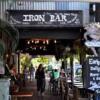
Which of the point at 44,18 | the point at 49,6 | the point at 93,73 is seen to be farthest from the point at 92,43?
the point at 49,6

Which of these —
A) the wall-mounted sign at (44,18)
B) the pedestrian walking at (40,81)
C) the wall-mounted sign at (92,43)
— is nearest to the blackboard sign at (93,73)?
the wall-mounted sign at (92,43)

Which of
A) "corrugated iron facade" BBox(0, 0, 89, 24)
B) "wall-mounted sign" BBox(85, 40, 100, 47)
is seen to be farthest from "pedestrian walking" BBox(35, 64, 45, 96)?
"wall-mounted sign" BBox(85, 40, 100, 47)

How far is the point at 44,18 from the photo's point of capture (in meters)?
16.5

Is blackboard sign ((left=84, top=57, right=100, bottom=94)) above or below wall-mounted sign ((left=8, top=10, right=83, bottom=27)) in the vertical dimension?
below

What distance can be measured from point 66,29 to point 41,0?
1512mm

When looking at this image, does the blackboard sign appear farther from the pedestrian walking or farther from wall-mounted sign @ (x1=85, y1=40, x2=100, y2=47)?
the pedestrian walking

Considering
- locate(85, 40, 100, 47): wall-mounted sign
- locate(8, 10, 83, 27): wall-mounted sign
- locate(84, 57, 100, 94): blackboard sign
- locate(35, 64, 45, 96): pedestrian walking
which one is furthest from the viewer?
locate(35, 64, 45, 96): pedestrian walking

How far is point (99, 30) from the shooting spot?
14961 millimetres

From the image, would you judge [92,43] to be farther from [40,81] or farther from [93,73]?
[40,81]

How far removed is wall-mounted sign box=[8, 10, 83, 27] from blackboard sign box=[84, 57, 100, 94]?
280cm

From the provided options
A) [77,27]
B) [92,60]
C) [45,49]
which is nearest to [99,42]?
[92,60]

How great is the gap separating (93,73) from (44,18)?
3.39 metres

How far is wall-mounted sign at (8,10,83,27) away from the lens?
16406 millimetres

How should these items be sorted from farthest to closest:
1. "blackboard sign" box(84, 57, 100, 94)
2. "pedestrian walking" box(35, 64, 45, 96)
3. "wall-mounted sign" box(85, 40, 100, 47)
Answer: "pedestrian walking" box(35, 64, 45, 96)
"wall-mounted sign" box(85, 40, 100, 47)
"blackboard sign" box(84, 57, 100, 94)
